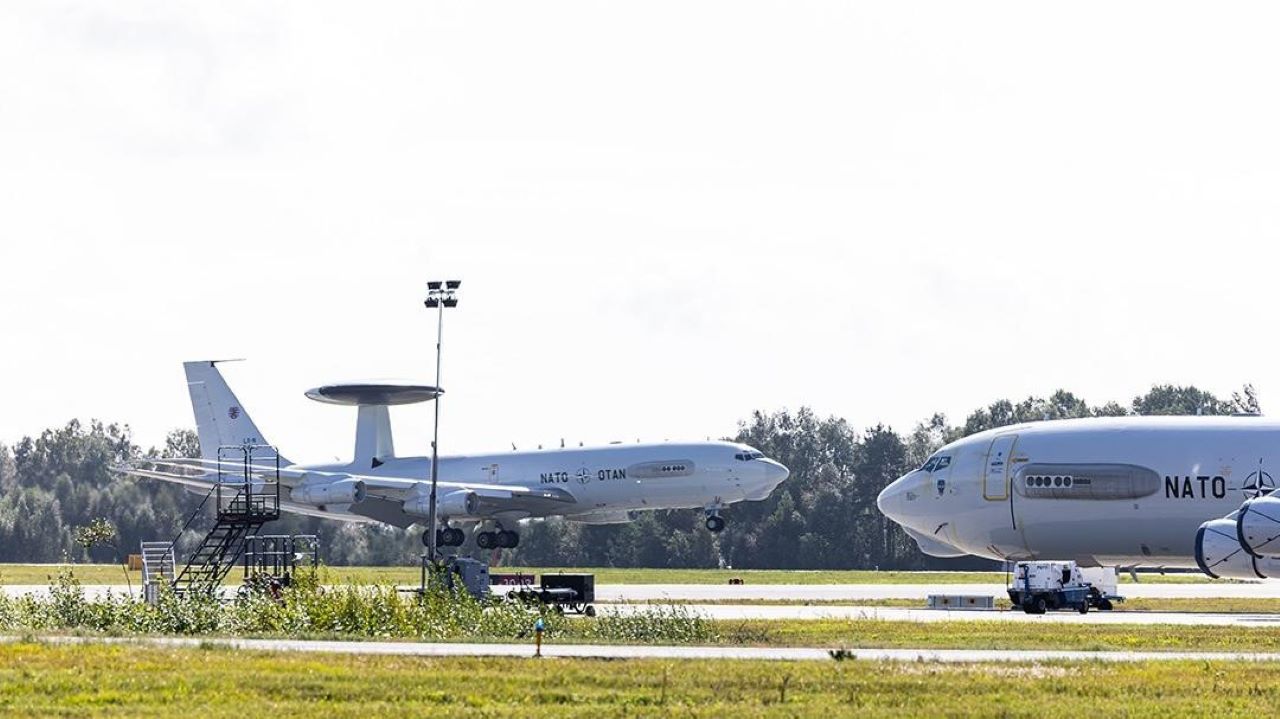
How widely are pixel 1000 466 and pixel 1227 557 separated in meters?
12.4

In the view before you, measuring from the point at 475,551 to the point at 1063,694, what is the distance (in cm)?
8673

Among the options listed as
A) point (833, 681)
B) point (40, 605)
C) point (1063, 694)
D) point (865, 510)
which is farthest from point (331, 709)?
point (865, 510)

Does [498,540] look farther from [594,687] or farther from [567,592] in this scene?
[594,687]

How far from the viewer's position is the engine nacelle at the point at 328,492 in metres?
99.0

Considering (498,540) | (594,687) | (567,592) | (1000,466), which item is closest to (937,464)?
(1000,466)

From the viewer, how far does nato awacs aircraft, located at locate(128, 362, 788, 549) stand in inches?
3826

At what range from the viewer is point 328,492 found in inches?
3939

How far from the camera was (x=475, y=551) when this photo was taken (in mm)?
112438

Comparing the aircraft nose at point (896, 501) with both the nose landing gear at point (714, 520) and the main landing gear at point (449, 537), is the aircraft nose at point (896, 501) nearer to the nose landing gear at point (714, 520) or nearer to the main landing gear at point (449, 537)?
the nose landing gear at point (714, 520)

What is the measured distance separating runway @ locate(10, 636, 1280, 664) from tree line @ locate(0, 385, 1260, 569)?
96.9 metres

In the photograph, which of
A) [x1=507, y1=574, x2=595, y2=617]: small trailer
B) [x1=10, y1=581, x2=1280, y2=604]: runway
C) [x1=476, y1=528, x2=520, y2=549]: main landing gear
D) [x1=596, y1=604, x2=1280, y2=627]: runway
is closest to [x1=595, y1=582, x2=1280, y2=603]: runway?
[x1=10, y1=581, x2=1280, y2=604]: runway

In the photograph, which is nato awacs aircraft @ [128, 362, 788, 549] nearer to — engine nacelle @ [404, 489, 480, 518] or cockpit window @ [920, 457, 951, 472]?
engine nacelle @ [404, 489, 480, 518]

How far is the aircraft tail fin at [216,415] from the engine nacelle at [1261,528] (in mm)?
77587

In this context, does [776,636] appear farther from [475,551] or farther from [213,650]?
[475,551]
